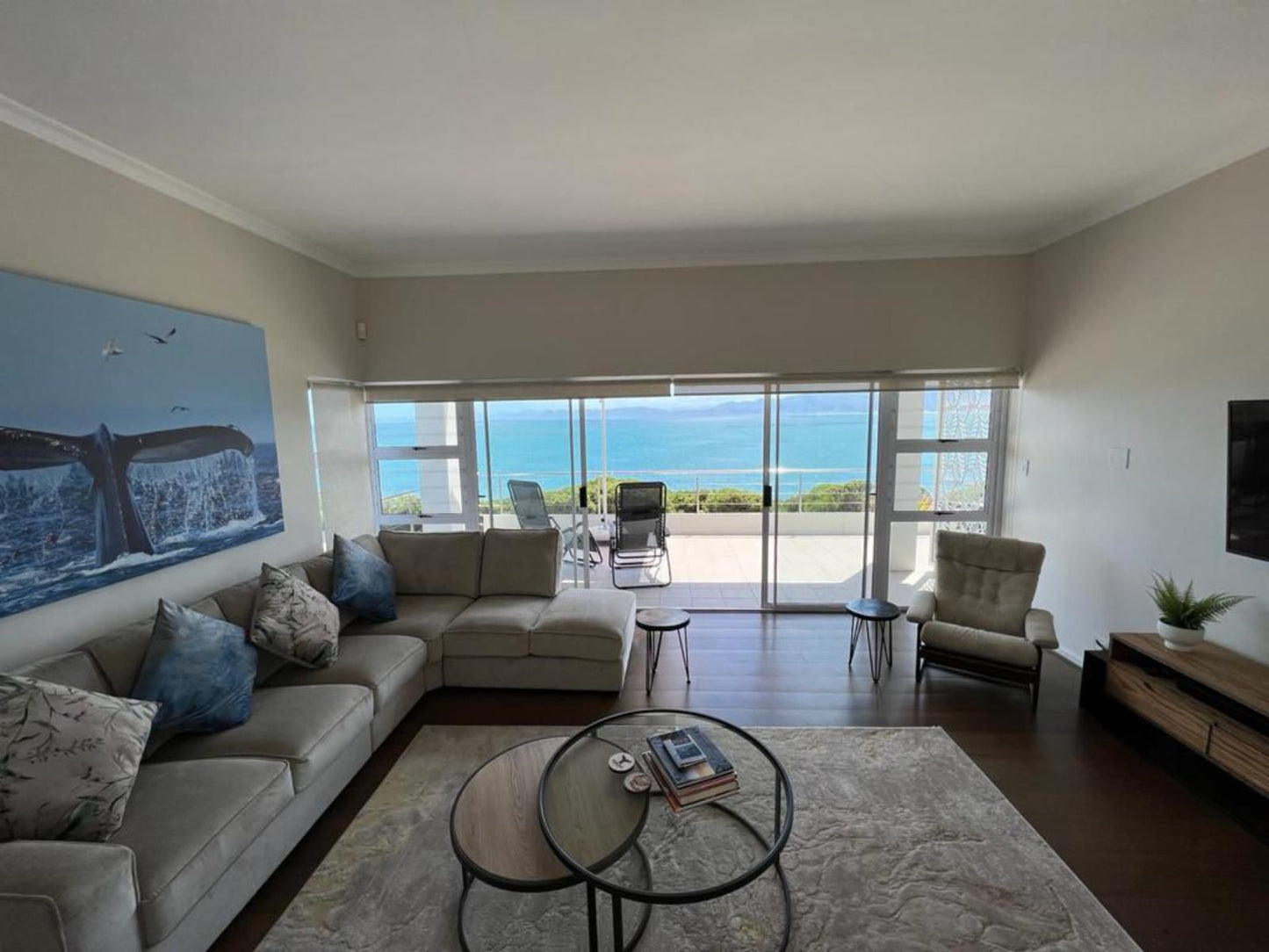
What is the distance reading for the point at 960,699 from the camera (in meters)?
2.90

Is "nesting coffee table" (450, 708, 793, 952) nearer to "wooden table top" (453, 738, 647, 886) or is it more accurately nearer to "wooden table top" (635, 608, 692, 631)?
"wooden table top" (453, 738, 647, 886)

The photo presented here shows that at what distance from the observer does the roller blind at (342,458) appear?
11.6 ft

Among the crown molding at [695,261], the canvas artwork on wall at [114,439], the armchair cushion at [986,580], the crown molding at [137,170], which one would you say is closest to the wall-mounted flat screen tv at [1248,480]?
the armchair cushion at [986,580]

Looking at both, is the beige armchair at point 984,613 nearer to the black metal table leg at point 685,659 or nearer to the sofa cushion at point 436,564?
the black metal table leg at point 685,659

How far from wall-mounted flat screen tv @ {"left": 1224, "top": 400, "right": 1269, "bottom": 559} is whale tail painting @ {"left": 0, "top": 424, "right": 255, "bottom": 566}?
471cm

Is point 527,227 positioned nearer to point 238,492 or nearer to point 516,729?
point 238,492

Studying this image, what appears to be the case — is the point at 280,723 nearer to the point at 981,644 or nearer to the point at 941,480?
the point at 981,644

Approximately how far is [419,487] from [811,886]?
3.77 metres

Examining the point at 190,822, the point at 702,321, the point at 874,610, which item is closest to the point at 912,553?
the point at 874,610

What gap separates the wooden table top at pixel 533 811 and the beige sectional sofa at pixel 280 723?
26.8 inches

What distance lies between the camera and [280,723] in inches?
78.8

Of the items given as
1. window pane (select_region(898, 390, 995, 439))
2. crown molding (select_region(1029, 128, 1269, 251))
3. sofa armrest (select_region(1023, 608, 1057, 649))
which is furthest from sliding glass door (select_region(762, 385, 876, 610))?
crown molding (select_region(1029, 128, 1269, 251))

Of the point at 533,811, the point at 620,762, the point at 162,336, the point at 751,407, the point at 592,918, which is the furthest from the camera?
the point at 751,407

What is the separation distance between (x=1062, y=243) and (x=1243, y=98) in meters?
1.49
